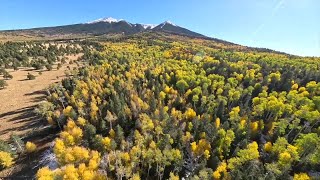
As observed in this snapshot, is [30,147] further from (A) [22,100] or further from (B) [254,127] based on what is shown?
(B) [254,127]

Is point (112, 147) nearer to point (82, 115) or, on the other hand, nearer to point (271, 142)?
point (82, 115)

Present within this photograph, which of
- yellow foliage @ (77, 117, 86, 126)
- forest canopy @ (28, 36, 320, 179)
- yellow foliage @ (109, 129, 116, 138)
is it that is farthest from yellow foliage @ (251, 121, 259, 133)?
yellow foliage @ (77, 117, 86, 126)

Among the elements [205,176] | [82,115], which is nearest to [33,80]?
[82,115]

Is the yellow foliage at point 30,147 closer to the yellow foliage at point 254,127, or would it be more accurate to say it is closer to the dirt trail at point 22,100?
the dirt trail at point 22,100

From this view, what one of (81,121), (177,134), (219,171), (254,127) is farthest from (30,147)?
(254,127)

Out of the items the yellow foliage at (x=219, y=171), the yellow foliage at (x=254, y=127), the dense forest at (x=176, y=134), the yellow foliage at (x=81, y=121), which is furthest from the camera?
the yellow foliage at (x=254, y=127)

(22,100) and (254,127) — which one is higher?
(254,127)

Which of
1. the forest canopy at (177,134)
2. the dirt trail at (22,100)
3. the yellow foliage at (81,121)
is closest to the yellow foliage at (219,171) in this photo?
the forest canopy at (177,134)

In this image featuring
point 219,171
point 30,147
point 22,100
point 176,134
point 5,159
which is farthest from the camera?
point 22,100

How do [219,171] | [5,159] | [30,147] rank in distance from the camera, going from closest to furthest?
[5,159] → [219,171] → [30,147]
